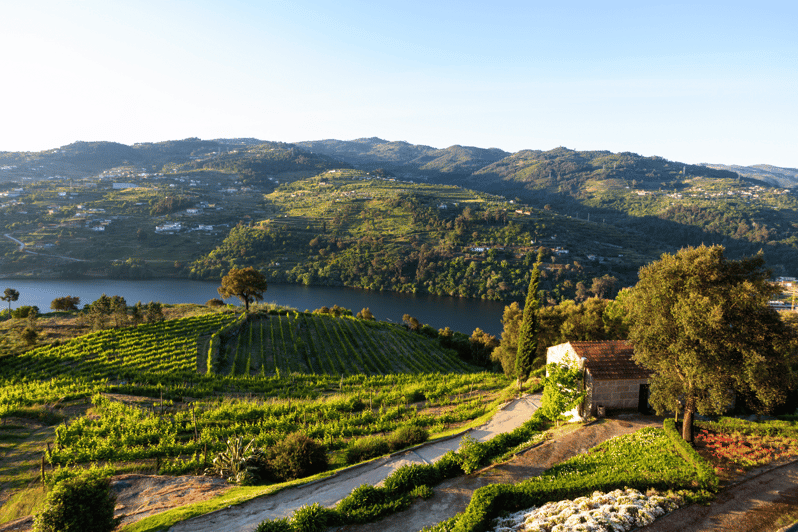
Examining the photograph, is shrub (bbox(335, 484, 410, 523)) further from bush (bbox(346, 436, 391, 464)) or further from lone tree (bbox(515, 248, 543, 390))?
lone tree (bbox(515, 248, 543, 390))

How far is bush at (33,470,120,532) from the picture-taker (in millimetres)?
7961

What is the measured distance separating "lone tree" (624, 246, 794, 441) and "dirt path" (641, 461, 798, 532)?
2.08 meters

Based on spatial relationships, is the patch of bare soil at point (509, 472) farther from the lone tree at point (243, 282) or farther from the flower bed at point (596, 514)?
the lone tree at point (243, 282)

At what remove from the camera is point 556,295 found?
10450 centimetres

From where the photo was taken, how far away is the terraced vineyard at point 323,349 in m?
34.3

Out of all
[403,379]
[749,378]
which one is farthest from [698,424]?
[403,379]

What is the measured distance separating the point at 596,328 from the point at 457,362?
73.2ft

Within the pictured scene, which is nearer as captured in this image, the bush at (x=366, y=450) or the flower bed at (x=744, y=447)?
the flower bed at (x=744, y=447)

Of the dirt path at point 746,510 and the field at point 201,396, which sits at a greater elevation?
the dirt path at point 746,510

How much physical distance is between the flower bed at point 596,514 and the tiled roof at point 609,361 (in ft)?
23.1

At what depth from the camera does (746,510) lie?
30.7 ft

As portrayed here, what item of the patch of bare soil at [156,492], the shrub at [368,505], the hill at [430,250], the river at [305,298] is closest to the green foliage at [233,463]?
the patch of bare soil at [156,492]

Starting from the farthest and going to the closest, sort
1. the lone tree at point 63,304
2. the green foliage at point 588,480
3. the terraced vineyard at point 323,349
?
the lone tree at point 63,304 → the terraced vineyard at point 323,349 → the green foliage at point 588,480

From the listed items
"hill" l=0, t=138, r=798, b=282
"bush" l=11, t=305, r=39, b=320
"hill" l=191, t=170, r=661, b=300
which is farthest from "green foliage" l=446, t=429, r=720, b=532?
"hill" l=0, t=138, r=798, b=282
